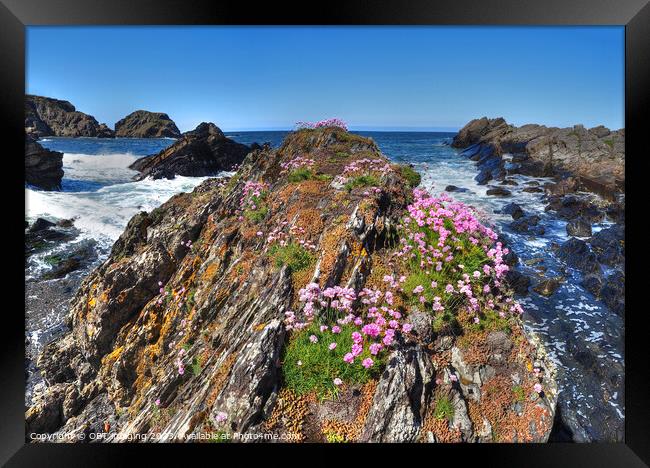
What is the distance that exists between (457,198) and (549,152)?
5.21ft

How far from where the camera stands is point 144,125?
240 inches

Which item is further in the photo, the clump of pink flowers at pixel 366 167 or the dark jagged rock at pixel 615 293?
the clump of pink flowers at pixel 366 167

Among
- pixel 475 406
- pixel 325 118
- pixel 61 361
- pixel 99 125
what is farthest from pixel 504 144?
pixel 61 361

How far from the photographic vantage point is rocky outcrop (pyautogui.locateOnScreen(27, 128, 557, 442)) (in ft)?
14.3

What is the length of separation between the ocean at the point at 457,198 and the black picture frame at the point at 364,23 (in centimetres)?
27

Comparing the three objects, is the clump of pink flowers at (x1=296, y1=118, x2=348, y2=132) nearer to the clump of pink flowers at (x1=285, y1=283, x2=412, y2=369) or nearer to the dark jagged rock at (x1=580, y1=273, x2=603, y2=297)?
the clump of pink flowers at (x1=285, y1=283, x2=412, y2=369)

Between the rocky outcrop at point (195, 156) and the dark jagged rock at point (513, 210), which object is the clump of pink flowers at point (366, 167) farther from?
the dark jagged rock at point (513, 210)

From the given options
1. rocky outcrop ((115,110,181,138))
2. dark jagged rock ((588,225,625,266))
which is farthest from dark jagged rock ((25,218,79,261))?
dark jagged rock ((588,225,625,266))

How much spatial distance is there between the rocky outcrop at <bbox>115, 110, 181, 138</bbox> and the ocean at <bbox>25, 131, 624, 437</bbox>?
0.11m

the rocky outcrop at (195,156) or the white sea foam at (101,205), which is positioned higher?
the rocky outcrop at (195,156)

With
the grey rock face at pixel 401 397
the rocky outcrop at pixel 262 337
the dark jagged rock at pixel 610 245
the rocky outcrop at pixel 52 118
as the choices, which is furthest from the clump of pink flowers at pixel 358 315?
the rocky outcrop at pixel 52 118

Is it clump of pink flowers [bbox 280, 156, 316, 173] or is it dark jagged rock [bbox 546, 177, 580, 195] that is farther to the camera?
clump of pink flowers [bbox 280, 156, 316, 173]

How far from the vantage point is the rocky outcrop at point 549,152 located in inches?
223

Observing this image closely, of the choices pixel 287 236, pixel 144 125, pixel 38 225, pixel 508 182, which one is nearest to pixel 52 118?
pixel 144 125
